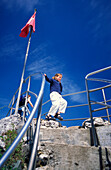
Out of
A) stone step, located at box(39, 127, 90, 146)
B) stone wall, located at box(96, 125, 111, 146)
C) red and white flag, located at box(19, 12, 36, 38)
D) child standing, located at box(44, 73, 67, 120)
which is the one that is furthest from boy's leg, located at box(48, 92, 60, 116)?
red and white flag, located at box(19, 12, 36, 38)

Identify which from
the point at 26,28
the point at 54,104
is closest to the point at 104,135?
the point at 54,104

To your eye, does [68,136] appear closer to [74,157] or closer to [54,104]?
[74,157]

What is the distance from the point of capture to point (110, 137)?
1.83 m

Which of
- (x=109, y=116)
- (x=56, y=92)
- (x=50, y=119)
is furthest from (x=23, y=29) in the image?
(x=109, y=116)

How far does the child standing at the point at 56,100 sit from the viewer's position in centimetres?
336

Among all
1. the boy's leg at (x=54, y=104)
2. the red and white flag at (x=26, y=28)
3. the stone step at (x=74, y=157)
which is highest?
the red and white flag at (x=26, y=28)

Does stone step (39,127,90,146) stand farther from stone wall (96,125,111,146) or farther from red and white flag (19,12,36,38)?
red and white flag (19,12,36,38)

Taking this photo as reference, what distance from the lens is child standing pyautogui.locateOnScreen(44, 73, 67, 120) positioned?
336 cm

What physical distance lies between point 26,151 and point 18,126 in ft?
3.08

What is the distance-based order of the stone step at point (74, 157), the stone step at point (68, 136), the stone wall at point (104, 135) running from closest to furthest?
the stone step at point (74, 157)
the stone wall at point (104, 135)
the stone step at point (68, 136)

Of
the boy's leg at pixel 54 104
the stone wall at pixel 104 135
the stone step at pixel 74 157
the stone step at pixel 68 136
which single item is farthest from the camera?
the boy's leg at pixel 54 104

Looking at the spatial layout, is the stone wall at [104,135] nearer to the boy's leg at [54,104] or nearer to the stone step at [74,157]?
the stone step at [74,157]

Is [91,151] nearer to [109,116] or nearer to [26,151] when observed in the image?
[26,151]

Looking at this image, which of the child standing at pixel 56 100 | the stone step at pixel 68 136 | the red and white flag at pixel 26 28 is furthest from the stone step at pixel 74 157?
the red and white flag at pixel 26 28
